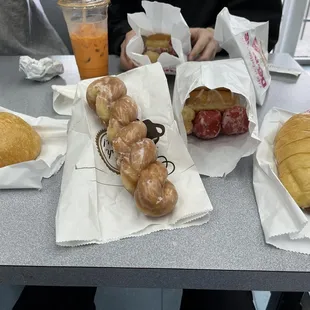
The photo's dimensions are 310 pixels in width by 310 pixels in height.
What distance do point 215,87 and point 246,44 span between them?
212 millimetres

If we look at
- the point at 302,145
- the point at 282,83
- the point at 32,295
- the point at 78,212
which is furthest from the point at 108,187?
the point at 282,83

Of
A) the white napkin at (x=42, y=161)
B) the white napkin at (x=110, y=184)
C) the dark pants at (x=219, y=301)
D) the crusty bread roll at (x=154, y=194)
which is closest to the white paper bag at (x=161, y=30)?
the white napkin at (x=110, y=184)

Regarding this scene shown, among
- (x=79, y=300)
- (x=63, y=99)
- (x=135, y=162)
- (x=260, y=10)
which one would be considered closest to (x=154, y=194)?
(x=135, y=162)

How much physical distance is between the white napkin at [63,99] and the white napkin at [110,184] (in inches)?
5.0

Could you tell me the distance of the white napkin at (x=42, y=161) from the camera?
52 centimetres

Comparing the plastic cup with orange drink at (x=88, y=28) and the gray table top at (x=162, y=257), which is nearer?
the gray table top at (x=162, y=257)

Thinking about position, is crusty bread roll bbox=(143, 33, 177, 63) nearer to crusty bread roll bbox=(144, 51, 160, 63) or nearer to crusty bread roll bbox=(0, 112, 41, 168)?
crusty bread roll bbox=(144, 51, 160, 63)

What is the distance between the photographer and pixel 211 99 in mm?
607

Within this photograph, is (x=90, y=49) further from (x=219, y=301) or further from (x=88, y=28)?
(x=219, y=301)

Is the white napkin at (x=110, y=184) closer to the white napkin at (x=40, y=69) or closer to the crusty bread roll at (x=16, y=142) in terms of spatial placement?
the crusty bread roll at (x=16, y=142)

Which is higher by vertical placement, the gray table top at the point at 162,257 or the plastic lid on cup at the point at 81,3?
the plastic lid on cup at the point at 81,3

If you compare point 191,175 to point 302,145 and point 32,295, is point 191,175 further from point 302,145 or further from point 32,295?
point 32,295

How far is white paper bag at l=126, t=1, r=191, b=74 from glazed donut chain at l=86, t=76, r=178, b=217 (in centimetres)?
18

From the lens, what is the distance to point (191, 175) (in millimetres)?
523
